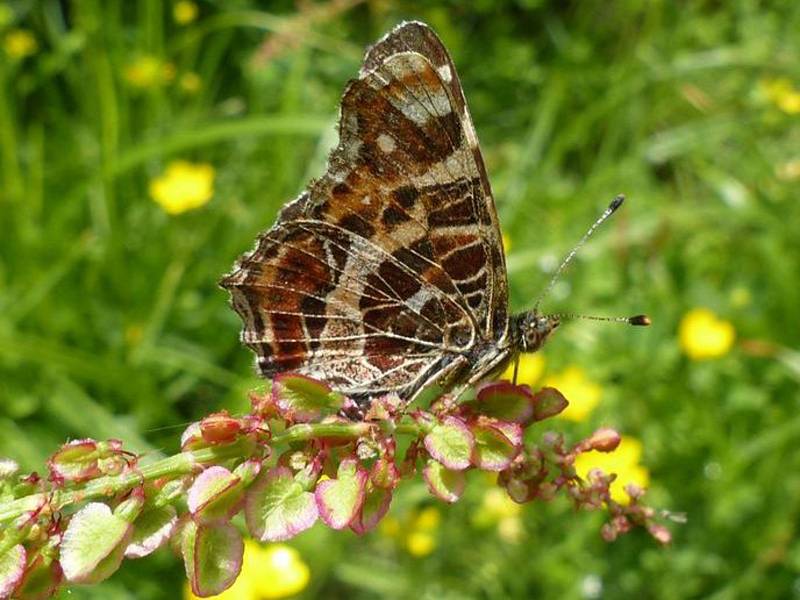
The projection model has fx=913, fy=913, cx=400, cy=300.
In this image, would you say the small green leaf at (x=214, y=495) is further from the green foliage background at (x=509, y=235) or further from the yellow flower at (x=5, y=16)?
the yellow flower at (x=5, y=16)

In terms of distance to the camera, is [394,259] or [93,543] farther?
[394,259]

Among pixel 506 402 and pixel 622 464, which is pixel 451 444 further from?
pixel 622 464

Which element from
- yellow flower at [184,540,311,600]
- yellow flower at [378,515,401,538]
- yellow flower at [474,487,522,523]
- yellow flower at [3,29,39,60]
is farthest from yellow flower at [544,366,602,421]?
yellow flower at [3,29,39,60]

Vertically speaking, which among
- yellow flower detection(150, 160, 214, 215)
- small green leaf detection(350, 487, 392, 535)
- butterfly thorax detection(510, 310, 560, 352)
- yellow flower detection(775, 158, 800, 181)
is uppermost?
small green leaf detection(350, 487, 392, 535)

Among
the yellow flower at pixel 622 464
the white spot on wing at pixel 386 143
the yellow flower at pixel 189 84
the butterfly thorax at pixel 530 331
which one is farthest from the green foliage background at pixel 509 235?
the white spot on wing at pixel 386 143

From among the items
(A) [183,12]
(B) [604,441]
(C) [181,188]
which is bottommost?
(C) [181,188]

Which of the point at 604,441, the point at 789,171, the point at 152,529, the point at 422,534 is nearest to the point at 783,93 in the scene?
the point at 789,171

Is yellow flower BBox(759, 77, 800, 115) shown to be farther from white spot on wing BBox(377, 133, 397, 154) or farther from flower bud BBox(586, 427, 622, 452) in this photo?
flower bud BBox(586, 427, 622, 452)
